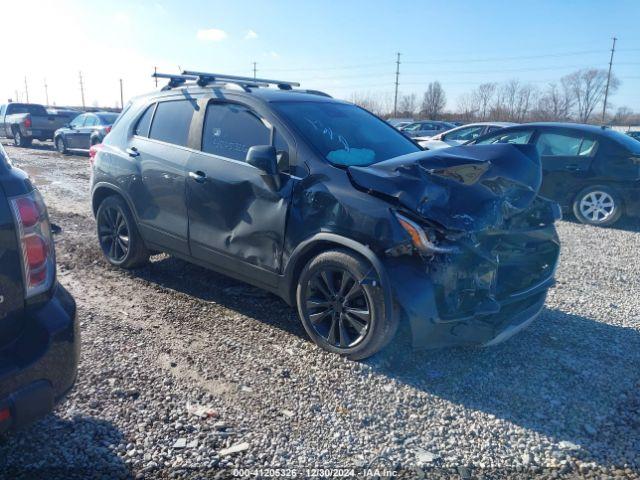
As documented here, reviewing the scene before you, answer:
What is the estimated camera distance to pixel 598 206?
838cm

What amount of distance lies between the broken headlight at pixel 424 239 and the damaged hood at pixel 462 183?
0.09 metres

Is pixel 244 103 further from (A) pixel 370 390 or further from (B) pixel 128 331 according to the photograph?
(A) pixel 370 390

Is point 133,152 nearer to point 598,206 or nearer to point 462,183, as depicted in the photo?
point 462,183

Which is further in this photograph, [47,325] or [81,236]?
[81,236]

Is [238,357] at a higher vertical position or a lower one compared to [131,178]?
lower

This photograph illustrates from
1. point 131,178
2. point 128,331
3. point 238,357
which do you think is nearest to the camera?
point 238,357

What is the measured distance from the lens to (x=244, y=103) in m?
4.28

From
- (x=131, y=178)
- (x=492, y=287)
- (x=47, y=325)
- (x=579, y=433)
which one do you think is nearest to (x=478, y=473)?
(x=579, y=433)

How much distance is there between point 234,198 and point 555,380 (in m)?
2.67

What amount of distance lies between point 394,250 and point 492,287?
706mm

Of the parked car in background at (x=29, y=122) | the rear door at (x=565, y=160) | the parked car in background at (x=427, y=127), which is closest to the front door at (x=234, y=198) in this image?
the rear door at (x=565, y=160)

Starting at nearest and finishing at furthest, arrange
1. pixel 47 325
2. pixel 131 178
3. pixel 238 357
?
pixel 47 325, pixel 238 357, pixel 131 178

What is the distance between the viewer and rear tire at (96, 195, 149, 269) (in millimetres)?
5152

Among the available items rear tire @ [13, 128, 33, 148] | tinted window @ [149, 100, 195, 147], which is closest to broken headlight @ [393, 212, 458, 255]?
tinted window @ [149, 100, 195, 147]
